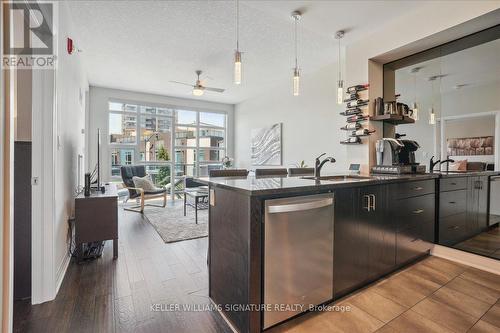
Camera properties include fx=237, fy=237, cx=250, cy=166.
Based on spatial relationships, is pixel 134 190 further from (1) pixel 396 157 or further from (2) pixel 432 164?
(2) pixel 432 164

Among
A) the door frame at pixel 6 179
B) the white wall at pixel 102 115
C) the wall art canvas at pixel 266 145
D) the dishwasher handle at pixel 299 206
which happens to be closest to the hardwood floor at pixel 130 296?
the door frame at pixel 6 179

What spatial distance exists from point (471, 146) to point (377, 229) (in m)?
1.87

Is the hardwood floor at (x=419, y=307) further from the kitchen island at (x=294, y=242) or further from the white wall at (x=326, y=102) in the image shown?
the white wall at (x=326, y=102)

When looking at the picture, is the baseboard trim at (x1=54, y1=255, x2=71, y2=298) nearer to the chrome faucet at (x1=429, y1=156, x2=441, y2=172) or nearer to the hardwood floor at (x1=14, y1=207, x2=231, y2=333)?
the hardwood floor at (x1=14, y1=207, x2=231, y2=333)

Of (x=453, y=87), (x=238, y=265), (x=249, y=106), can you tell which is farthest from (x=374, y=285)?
(x=249, y=106)

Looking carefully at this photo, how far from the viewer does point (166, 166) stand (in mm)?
A: 6738

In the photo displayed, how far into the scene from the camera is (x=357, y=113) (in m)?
3.23

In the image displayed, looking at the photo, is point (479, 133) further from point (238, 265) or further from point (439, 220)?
point (238, 265)

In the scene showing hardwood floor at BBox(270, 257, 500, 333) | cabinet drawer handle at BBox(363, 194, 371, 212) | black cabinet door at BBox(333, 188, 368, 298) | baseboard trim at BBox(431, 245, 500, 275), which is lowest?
hardwood floor at BBox(270, 257, 500, 333)

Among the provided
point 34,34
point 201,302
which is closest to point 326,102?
point 201,302

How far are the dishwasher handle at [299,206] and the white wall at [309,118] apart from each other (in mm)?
1981

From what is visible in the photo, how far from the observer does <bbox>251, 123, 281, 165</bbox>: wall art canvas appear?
5848mm

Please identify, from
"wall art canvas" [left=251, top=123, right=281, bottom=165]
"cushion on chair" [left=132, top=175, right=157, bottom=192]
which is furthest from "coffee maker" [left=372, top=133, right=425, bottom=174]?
"cushion on chair" [left=132, top=175, right=157, bottom=192]

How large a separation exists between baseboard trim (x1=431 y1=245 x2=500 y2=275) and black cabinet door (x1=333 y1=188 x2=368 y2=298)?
1.39 meters
